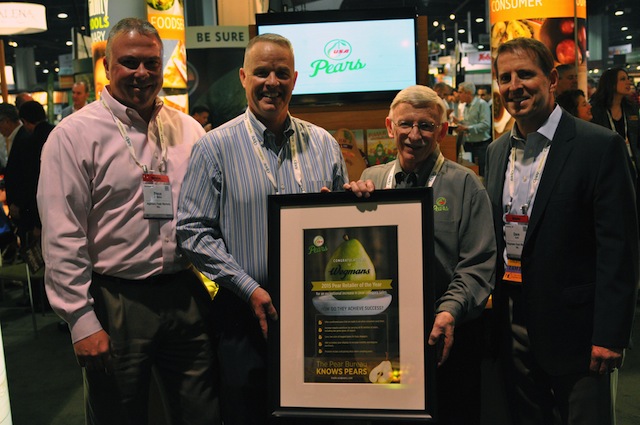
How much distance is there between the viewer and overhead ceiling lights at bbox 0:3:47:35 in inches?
464

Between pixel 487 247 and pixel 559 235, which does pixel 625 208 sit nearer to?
pixel 559 235

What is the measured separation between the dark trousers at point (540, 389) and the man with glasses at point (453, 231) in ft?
0.54

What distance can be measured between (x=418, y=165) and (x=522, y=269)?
50 centimetres

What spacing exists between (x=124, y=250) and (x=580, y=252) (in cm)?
152

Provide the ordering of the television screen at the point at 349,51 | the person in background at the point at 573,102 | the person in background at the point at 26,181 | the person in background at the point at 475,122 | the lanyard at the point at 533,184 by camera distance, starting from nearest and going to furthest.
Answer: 1. the lanyard at the point at 533,184
2. the television screen at the point at 349,51
3. the person in background at the point at 573,102
4. the person in background at the point at 26,181
5. the person in background at the point at 475,122

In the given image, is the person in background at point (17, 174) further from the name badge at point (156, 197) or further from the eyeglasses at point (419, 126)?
the eyeglasses at point (419, 126)

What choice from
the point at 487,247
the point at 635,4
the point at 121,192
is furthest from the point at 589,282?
the point at 635,4

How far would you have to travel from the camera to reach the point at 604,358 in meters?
2.38

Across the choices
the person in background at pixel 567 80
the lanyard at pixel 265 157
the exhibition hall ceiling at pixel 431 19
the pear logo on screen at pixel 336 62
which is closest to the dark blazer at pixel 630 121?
the person in background at pixel 567 80

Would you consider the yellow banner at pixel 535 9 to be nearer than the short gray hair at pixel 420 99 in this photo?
No

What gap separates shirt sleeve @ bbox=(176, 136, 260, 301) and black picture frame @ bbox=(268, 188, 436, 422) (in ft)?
0.49

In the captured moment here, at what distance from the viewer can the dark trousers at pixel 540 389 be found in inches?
96.3

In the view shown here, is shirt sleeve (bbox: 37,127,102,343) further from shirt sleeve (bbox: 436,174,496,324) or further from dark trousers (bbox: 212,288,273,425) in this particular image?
shirt sleeve (bbox: 436,174,496,324)

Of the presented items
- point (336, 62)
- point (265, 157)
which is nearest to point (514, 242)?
point (265, 157)
